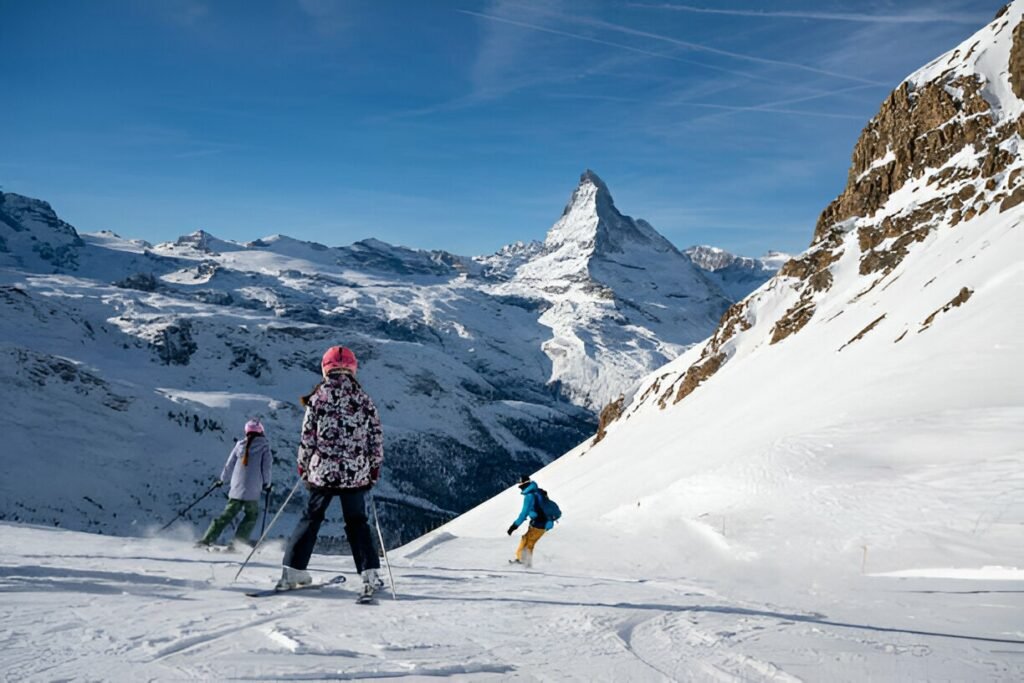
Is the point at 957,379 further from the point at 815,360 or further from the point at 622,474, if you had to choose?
the point at 815,360

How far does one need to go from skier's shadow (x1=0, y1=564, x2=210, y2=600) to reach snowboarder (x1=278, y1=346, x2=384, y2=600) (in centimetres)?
128

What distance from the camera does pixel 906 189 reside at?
71.8m

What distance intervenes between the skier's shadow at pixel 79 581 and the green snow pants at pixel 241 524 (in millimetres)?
4806

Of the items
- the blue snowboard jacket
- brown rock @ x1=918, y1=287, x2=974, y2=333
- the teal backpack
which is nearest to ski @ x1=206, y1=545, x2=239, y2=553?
the blue snowboard jacket

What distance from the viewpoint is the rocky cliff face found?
57.4m

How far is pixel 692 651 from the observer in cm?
565

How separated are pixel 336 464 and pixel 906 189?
78808mm

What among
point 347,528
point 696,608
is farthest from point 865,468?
point 347,528

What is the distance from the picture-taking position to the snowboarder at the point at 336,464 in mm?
7441

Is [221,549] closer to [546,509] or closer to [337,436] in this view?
[546,509]

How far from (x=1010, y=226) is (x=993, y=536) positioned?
36.9 metres

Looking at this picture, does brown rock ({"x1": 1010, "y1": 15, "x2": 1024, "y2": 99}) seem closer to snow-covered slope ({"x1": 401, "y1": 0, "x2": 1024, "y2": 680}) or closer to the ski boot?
snow-covered slope ({"x1": 401, "y1": 0, "x2": 1024, "y2": 680})

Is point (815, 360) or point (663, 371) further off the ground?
point (663, 371)

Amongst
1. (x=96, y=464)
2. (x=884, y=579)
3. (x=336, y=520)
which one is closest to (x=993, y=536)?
Answer: (x=884, y=579)
